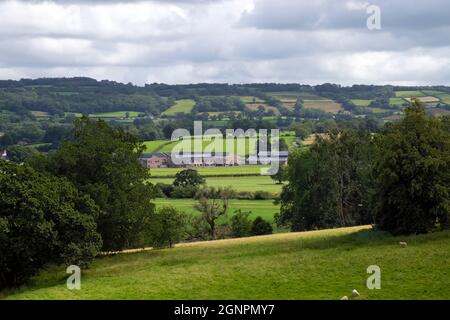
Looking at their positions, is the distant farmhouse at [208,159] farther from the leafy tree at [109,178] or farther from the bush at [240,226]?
the leafy tree at [109,178]

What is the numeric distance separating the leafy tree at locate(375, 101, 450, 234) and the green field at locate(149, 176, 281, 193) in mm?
67117

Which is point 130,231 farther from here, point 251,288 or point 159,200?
point 159,200

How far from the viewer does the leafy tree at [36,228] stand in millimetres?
51844

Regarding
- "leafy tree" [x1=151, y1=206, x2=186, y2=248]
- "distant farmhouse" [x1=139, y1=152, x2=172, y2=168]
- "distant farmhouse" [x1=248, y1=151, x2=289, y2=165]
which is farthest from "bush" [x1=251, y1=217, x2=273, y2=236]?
"distant farmhouse" [x1=139, y1=152, x2=172, y2=168]

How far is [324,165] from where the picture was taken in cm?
9200

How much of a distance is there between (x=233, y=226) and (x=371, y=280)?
5156 cm

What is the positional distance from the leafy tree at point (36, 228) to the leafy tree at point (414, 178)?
21.9m

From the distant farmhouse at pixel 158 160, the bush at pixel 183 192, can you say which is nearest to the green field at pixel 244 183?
the bush at pixel 183 192

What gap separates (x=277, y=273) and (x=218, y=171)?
109 m

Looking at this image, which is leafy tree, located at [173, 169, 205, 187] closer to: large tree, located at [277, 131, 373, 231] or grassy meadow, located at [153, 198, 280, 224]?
grassy meadow, located at [153, 198, 280, 224]

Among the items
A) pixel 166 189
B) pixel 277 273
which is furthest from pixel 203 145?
pixel 277 273

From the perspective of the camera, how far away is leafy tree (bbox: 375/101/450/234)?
5719 cm
